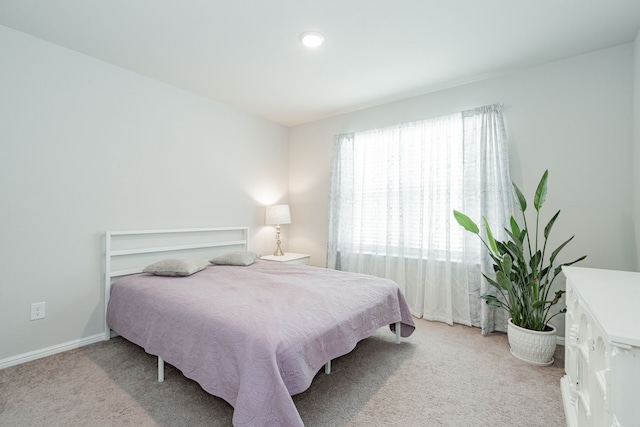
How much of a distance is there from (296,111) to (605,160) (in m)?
3.18

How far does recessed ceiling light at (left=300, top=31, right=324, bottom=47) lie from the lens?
2.22 m

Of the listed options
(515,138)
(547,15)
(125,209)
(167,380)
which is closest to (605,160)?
(515,138)

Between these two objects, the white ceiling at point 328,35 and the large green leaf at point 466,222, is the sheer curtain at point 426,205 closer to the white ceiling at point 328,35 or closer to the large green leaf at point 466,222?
the large green leaf at point 466,222

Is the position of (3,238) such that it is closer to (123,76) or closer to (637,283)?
(123,76)

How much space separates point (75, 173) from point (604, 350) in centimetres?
346

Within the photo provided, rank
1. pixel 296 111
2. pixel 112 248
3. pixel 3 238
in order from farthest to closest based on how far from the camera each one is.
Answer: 1. pixel 296 111
2. pixel 112 248
3. pixel 3 238

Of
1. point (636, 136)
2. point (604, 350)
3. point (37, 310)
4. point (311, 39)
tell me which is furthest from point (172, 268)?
point (636, 136)

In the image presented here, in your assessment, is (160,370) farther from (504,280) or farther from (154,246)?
(504,280)

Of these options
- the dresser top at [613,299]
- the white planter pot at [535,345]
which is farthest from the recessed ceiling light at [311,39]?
the white planter pot at [535,345]

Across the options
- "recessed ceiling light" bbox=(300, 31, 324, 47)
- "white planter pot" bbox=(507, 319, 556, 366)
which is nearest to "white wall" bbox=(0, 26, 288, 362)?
"recessed ceiling light" bbox=(300, 31, 324, 47)

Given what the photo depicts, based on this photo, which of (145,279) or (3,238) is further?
(145,279)

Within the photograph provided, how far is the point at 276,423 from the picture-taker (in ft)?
4.17

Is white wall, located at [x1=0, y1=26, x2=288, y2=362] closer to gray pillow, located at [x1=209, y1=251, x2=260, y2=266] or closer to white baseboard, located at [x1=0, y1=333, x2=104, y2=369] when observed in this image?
white baseboard, located at [x1=0, y1=333, x2=104, y2=369]

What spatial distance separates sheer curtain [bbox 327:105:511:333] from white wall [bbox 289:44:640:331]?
0.21 metres
